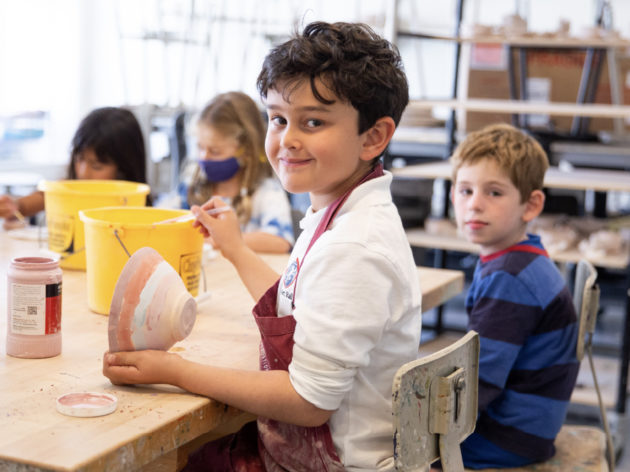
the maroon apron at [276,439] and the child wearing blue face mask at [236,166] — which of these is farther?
the child wearing blue face mask at [236,166]

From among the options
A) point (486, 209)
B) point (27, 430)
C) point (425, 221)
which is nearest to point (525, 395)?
point (486, 209)

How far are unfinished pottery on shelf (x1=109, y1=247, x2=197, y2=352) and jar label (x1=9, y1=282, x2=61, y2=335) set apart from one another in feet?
0.44

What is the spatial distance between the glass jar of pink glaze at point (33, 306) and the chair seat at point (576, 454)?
0.91 meters

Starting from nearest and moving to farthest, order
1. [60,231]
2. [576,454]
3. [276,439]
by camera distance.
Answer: [276,439]
[576,454]
[60,231]

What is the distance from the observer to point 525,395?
66.2 inches

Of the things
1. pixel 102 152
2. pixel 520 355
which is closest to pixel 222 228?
pixel 520 355

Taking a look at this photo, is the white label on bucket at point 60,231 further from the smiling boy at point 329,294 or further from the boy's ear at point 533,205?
the boy's ear at point 533,205

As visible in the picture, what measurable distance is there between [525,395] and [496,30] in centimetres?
259

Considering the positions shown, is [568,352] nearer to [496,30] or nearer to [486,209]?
[486,209]

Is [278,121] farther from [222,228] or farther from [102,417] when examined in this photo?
[102,417]

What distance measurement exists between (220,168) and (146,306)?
1.40 meters

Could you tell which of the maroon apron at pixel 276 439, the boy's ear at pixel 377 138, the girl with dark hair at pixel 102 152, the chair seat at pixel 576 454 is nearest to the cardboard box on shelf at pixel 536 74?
the girl with dark hair at pixel 102 152

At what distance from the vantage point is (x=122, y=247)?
1.42 meters

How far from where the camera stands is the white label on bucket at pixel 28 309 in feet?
3.83
